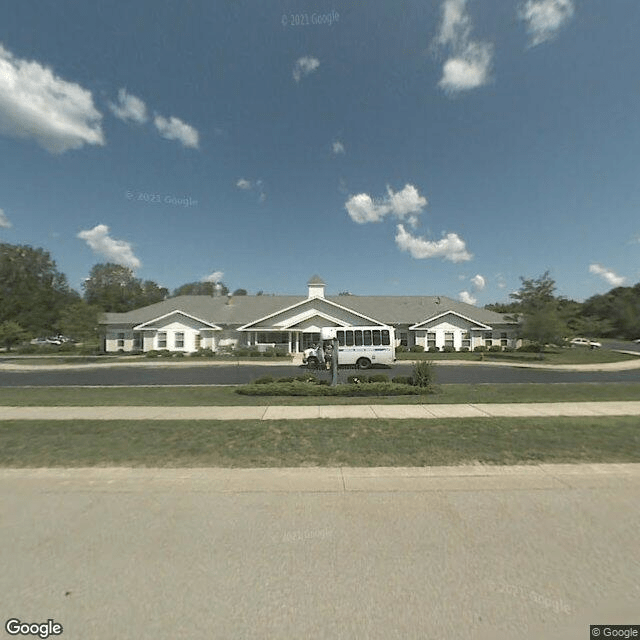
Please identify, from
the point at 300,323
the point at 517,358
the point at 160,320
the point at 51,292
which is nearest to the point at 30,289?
the point at 51,292

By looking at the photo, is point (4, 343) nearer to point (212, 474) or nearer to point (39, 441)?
point (39, 441)

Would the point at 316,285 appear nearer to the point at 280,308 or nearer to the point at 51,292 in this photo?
the point at 280,308

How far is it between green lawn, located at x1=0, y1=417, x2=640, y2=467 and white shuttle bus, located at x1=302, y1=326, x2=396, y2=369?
13148 millimetres

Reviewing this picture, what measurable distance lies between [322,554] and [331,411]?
5676 millimetres

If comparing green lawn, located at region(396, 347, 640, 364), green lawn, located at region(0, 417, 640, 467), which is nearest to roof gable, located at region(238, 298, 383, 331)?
green lawn, located at region(396, 347, 640, 364)

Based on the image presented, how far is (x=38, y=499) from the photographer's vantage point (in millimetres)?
4207

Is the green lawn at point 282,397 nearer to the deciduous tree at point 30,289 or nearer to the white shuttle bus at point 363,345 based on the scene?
the white shuttle bus at point 363,345

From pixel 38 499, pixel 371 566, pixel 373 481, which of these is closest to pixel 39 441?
pixel 38 499

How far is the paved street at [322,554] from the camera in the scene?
242 cm

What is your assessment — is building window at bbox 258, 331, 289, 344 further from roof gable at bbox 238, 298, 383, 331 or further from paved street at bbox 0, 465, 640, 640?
paved street at bbox 0, 465, 640, 640

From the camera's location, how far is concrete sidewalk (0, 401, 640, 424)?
8188mm

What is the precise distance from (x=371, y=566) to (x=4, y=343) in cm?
4779

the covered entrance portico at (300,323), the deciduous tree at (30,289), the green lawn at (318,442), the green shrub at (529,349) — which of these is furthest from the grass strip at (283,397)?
the deciduous tree at (30,289)

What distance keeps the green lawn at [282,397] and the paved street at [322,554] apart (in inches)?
207
